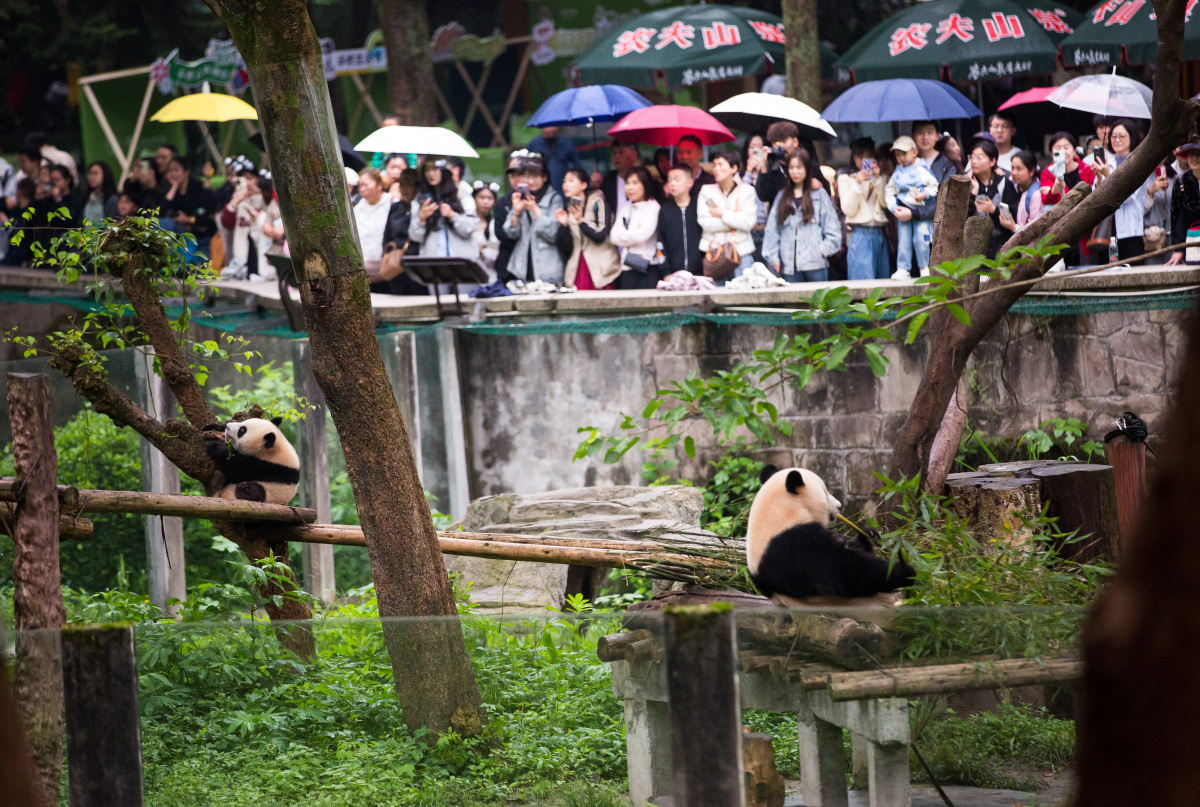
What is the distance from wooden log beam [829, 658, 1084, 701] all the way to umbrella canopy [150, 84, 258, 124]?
10.1 metres

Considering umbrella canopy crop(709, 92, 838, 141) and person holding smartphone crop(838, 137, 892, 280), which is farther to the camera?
umbrella canopy crop(709, 92, 838, 141)

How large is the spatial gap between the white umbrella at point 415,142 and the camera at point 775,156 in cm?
242

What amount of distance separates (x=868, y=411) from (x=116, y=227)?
16.7 feet

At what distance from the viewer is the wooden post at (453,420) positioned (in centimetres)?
913

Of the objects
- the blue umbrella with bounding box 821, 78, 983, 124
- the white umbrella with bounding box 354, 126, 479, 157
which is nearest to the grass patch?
the blue umbrella with bounding box 821, 78, 983, 124

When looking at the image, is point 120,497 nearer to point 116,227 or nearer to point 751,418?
point 116,227

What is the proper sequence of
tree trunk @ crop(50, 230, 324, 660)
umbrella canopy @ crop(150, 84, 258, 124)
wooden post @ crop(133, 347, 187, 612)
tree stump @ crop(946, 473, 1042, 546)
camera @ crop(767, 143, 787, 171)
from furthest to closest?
umbrella canopy @ crop(150, 84, 258, 124)
camera @ crop(767, 143, 787, 171)
wooden post @ crop(133, 347, 187, 612)
tree trunk @ crop(50, 230, 324, 660)
tree stump @ crop(946, 473, 1042, 546)

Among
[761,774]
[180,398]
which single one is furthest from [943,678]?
[180,398]

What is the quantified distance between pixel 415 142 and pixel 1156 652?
874 cm

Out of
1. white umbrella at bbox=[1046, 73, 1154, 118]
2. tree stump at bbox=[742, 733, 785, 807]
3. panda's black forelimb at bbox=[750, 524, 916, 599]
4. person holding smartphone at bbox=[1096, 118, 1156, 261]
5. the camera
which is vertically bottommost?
tree stump at bbox=[742, 733, 785, 807]

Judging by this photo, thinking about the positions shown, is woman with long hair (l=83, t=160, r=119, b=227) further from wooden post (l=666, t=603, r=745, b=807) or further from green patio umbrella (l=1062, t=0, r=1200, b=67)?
wooden post (l=666, t=603, r=745, b=807)

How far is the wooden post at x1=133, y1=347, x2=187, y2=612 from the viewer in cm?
781

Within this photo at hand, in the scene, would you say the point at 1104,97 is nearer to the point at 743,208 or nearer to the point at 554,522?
the point at 743,208

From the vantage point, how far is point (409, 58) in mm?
14070
